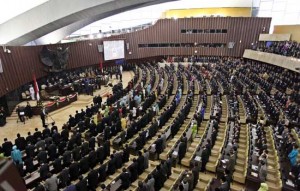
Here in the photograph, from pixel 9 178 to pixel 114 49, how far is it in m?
27.9

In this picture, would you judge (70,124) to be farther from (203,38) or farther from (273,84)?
(203,38)

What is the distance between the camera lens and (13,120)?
1480 cm

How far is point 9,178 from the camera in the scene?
1402mm

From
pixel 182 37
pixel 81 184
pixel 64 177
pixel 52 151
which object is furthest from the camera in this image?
pixel 182 37

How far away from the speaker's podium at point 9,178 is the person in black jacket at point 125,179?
250 inches

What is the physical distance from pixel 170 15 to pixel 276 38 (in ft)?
52.1

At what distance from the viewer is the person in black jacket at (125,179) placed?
758 centimetres

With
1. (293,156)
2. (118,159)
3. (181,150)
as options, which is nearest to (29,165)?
(118,159)

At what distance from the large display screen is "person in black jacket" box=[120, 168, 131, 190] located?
69.6 ft

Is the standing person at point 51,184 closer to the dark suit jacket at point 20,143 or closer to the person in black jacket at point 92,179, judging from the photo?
the person in black jacket at point 92,179

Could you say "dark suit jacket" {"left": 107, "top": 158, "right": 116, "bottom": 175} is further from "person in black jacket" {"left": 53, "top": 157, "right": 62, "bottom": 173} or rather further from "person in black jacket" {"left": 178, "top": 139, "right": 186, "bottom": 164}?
"person in black jacket" {"left": 178, "top": 139, "right": 186, "bottom": 164}

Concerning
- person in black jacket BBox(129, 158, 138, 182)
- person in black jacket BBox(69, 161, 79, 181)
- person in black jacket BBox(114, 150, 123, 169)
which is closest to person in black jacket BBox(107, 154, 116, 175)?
person in black jacket BBox(114, 150, 123, 169)

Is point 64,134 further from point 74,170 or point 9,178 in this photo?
point 9,178

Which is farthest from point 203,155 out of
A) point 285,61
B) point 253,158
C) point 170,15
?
point 170,15
